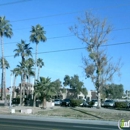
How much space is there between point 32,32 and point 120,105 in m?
32.4

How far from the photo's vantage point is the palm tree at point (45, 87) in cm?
5006

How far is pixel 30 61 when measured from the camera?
66.5 metres

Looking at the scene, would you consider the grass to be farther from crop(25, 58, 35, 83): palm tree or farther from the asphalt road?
crop(25, 58, 35, 83): palm tree

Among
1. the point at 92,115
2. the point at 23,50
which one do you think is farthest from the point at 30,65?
the point at 92,115

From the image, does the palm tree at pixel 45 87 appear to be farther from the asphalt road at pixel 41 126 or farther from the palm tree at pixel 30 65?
the asphalt road at pixel 41 126

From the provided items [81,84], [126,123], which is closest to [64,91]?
[81,84]

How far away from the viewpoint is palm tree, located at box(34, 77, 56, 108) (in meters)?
50.1

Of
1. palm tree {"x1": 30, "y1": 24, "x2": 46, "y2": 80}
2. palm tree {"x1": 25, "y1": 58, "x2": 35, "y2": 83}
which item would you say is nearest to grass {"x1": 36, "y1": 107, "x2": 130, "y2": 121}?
palm tree {"x1": 25, "y1": 58, "x2": 35, "y2": 83}

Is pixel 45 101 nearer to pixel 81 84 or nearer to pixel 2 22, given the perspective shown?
pixel 2 22

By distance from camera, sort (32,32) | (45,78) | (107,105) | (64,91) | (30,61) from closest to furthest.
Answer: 1. (45,78)
2. (107,105)
3. (30,61)
4. (32,32)
5. (64,91)

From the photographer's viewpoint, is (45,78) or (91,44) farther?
(45,78)

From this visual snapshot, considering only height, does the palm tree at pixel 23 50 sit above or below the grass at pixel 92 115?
above

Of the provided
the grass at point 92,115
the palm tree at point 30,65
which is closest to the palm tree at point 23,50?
the palm tree at point 30,65

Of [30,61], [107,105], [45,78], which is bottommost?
[107,105]
